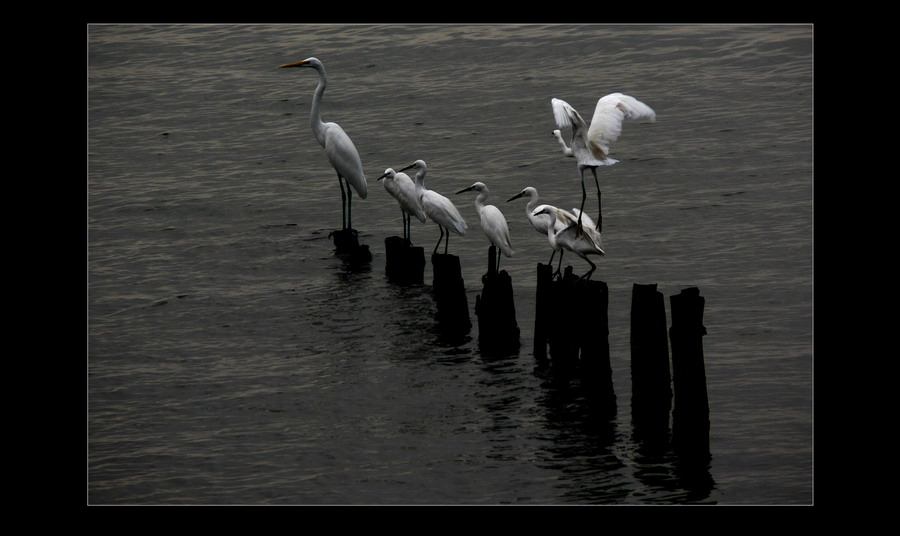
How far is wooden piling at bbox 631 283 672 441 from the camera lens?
11031mm

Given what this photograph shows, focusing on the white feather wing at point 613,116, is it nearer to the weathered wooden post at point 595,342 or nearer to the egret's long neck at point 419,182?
the weathered wooden post at point 595,342

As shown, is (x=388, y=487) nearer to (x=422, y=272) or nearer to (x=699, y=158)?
(x=422, y=272)

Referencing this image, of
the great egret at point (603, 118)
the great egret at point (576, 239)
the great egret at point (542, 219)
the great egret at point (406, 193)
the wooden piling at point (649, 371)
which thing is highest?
the great egret at point (603, 118)

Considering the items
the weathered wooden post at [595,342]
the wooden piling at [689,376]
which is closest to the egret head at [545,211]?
the weathered wooden post at [595,342]

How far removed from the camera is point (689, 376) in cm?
1082

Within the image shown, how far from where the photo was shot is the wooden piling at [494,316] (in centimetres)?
1342

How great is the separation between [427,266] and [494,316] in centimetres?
354

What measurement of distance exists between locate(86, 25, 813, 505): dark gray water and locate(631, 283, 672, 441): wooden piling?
301 millimetres

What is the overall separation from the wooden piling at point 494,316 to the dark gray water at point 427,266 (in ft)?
0.95

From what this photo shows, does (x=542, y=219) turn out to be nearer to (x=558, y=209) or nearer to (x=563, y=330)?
(x=558, y=209)

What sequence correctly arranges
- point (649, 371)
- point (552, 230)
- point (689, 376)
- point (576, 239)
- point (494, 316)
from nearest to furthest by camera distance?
point (689, 376) < point (649, 371) < point (576, 239) < point (552, 230) < point (494, 316)

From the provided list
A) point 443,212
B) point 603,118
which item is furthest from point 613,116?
point 443,212

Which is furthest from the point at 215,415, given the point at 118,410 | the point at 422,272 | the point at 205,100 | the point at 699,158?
the point at 205,100

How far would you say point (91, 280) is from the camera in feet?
58.3
